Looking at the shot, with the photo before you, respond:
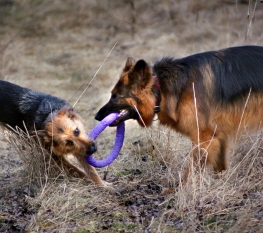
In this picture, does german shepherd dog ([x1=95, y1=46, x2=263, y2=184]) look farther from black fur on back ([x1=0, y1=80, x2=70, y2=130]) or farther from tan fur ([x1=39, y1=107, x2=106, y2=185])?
black fur on back ([x1=0, y1=80, x2=70, y2=130])

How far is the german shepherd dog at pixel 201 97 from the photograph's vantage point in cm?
698

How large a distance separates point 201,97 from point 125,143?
3111mm

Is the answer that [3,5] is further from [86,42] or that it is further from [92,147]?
[92,147]

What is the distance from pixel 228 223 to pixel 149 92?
2018 millimetres

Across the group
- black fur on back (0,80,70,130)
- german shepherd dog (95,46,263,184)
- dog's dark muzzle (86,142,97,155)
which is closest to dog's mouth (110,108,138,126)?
german shepherd dog (95,46,263,184)

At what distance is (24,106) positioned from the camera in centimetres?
796

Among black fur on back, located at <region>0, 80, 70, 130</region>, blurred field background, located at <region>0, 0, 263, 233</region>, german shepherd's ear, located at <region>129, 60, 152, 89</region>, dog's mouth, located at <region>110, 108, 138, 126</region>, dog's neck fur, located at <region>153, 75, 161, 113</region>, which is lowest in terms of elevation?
blurred field background, located at <region>0, 0, 263, 233</region>

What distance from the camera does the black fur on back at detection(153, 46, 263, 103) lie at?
7008 mm

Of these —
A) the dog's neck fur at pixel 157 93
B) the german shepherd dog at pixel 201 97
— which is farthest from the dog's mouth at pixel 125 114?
the dog's neck fur at pixel 157 93

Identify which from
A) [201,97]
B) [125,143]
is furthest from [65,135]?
[125,143]

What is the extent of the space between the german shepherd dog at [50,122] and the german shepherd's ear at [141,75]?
108 centimetres

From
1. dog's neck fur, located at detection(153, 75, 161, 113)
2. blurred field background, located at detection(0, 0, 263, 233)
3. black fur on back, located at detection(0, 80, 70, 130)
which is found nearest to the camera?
Answer: blurred field background, located at detection(0, 0, 263, 233)

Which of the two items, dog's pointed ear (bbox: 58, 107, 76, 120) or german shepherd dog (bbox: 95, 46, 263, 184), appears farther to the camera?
dog's pointed ear (bbox: 58, 107, 76, 120)

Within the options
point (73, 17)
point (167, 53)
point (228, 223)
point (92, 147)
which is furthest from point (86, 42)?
point (228, 223)
